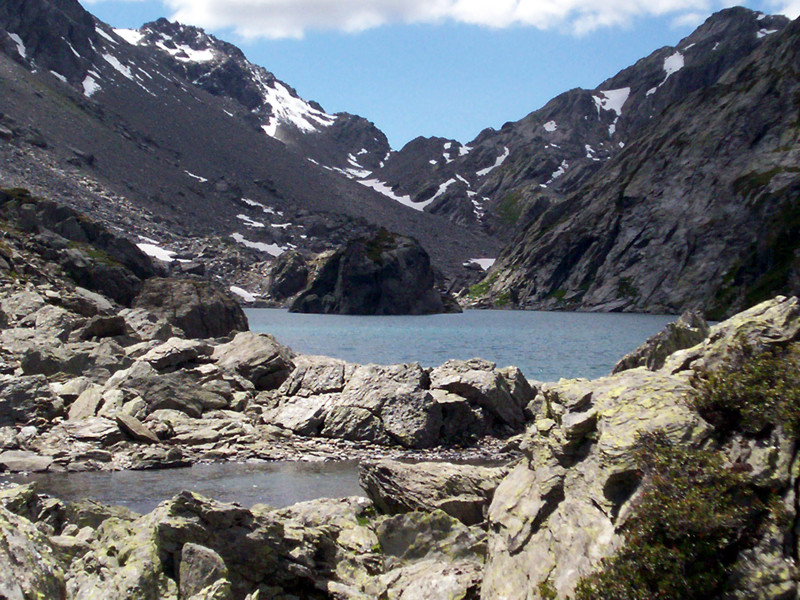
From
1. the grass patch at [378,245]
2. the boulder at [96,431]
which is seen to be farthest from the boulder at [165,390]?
the grass patch at [378,245]

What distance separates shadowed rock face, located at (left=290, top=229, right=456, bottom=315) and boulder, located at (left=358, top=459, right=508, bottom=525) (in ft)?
531

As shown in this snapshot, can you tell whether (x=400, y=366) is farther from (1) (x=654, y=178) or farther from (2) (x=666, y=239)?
(1) (x=654, y=178)

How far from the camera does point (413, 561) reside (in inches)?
578

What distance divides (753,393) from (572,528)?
3479 millimetres

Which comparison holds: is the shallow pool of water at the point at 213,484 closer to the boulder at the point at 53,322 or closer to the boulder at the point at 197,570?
the boulder at the point at 197,570

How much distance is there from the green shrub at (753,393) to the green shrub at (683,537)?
3.18 feet

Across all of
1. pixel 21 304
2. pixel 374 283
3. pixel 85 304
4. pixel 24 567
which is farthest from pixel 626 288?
pixel 24 567

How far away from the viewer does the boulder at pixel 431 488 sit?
17453 mm

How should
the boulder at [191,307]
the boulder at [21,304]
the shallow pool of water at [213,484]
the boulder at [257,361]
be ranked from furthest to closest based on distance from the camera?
the boulder at [191,307]
the boulder at [21,304]
the boulder at [257,361]
the shallow pool of water at [213,484]

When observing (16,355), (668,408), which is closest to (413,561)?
(668,408)

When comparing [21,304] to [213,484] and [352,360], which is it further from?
[213,484]

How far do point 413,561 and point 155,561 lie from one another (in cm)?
579

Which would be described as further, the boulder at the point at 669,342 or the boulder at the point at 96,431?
the boulder at the point at 669,342

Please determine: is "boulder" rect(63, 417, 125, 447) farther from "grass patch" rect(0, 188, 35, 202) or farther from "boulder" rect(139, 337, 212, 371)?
"grass patch" rect(0, 188, 35, 202)
